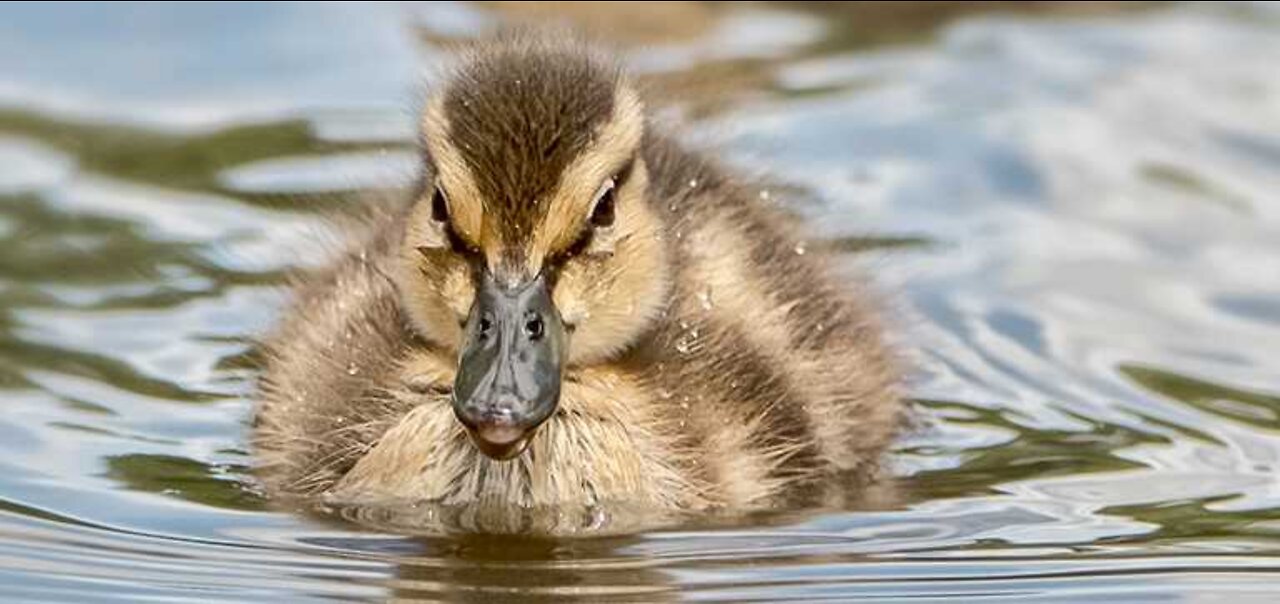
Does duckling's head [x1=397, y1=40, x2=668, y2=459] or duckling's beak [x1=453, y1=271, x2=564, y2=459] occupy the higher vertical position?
duckling's head [x1=397, y1=40, x2=668, y2=459]

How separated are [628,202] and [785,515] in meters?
0.57

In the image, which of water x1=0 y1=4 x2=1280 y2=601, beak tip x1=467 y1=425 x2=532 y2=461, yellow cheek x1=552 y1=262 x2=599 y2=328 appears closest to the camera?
beak tip x1=467 y1=425 x2=532 y2=461

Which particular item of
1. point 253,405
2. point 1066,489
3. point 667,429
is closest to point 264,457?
point 253,405

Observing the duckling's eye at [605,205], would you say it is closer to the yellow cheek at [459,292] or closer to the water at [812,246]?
the yellow cheek at [459,292]

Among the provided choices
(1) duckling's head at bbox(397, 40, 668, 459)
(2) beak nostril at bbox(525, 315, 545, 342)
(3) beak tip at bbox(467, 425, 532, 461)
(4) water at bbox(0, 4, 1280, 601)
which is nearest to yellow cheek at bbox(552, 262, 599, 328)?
(1) duckling's head at bbox(397, 40, 668, 459)

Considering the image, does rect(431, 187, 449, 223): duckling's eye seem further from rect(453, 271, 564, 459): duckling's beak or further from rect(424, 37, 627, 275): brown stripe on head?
rect(453, 271, 564, 459): duckling's beak

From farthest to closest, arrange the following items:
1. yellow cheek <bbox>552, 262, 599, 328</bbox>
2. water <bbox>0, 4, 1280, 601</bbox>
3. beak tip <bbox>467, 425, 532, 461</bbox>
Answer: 1. yellow cheek <bbox>552, 262, 599, 328</bbox>
2. water <bbox>0, 4, 1280, 601</bbox>
3. beak tip <bbox>467, 425, 532, 461</bbox>

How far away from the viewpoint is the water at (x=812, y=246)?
16.8 feet

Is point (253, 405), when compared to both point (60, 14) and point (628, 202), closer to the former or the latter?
point (628, 202)

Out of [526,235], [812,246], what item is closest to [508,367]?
[526,235]

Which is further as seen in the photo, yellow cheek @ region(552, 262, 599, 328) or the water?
yellow cheek @ region(552, 262, 599, 328)

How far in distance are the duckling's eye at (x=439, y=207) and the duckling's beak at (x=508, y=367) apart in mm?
139

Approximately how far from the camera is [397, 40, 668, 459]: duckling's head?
5074mm

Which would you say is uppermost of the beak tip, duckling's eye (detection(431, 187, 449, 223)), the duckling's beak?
duckling's eye (detection(431, 187, 449, 223))
